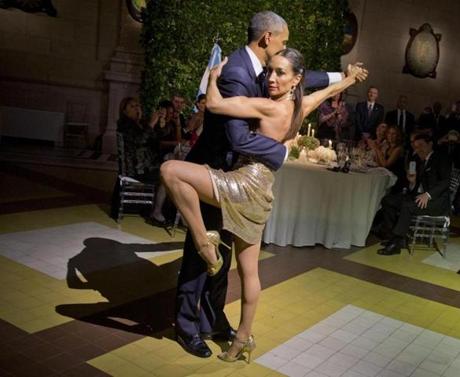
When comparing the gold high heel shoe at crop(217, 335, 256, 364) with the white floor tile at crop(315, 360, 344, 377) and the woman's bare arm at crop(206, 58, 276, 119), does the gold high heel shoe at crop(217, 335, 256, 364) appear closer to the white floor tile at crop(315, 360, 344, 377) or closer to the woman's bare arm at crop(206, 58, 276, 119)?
the white floor tile at crop(315, 360, 344, 377)

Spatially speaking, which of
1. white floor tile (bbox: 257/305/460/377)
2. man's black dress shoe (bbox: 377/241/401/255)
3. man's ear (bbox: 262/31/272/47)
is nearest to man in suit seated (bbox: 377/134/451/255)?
man's black dress shoe (bbox: 377/241/401/255)

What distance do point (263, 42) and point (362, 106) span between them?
6803 mm

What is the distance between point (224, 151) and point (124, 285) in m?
1.66

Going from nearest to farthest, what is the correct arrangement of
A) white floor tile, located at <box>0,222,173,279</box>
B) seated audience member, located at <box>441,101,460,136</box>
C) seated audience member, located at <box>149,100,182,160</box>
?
white floor tile, located at <box>0,222,173,279</box> → seated audience member, located at <box>149,100,182,160</box> → seated audience member, located at <box>441,101,460,136</box>

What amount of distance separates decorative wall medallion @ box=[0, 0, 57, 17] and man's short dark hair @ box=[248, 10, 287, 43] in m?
8.64

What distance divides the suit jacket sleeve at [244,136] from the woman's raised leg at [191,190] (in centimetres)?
23

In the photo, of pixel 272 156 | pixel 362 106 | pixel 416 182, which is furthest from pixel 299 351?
pixel 362 106

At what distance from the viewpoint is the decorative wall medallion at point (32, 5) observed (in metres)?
10.3

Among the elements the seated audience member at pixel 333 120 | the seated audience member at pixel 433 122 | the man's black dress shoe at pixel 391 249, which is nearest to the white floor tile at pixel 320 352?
the man's black dress shoe at pixel 391 249

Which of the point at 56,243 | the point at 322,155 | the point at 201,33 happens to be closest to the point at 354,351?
the point at 56,243

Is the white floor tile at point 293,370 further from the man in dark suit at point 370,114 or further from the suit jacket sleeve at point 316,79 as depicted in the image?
the man in dark suit at point 370,114

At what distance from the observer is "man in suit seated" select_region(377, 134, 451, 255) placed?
6078mm

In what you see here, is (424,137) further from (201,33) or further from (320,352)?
(201,33)

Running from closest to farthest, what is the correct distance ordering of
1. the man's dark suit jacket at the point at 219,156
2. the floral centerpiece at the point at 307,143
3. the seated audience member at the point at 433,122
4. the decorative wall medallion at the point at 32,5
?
the man's dark suit jacket at the point at 219,156
the floral centerpiece at the point at 307,143
the decorative wall medallion at the point at 32,5
the seated audience member at the point at 433,122
